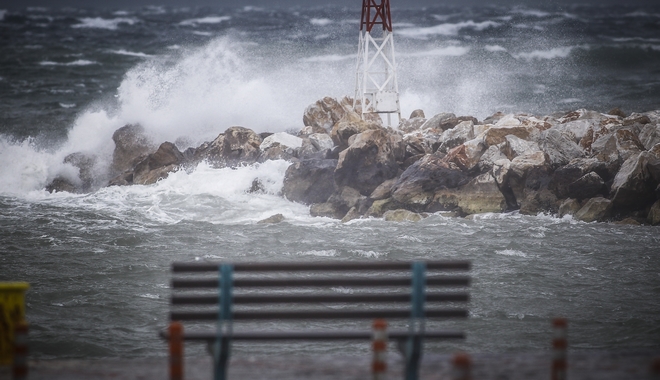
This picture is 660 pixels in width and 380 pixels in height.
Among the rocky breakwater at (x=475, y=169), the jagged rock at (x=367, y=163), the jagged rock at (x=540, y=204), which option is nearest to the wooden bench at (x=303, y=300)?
the rocky breakwater at (x=475, y=169)

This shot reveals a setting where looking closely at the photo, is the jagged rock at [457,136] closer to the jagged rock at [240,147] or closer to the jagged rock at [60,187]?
the jagged rock at [240,147]

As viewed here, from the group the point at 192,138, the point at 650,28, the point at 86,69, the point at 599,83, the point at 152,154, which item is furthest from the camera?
the point at 650,28

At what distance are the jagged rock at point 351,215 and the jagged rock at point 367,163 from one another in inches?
47.5

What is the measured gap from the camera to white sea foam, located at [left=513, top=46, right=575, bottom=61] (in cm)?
6228

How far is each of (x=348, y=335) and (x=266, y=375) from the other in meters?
0.79

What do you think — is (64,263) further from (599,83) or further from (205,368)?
(599,83)

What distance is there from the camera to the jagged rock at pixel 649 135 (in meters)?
25.0

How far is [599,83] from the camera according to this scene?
55.0 metres

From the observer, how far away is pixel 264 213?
24500 mm

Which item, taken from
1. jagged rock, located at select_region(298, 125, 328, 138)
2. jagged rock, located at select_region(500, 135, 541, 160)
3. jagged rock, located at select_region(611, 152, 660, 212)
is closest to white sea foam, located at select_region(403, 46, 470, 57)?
jagged rock, located at select_region(298, 125, 328, 138)

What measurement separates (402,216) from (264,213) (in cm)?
440

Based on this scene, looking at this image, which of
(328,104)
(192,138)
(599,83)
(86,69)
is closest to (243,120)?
(192,138)

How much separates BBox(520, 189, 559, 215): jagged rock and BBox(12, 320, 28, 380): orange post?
60.2 feet

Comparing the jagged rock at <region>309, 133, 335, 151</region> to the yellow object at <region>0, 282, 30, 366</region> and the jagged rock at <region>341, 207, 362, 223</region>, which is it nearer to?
the jagged rock at <region>341, 207, 362, 223</region>
